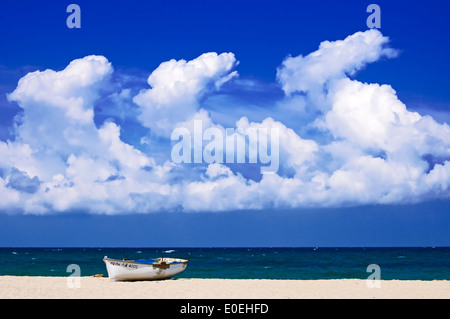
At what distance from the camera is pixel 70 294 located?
28.9 meters

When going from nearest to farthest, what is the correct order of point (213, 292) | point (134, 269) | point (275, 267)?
1. point (213, 292)
2. point (134, 269)
3. point (275, 267)

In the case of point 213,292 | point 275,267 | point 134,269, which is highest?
point 134,269

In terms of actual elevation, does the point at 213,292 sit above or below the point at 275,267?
above

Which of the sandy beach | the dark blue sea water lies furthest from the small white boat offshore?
the sandy beach

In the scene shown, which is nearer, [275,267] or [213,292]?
[213,292]

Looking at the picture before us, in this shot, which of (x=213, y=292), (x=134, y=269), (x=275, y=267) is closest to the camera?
(x=213, y=292)

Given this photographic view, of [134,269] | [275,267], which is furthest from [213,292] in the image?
[275,267]

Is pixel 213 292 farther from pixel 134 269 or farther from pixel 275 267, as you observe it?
pixel 275 267

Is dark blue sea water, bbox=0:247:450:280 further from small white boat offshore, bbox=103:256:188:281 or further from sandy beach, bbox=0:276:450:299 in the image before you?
sandy beach, bbox=0:276:450:299

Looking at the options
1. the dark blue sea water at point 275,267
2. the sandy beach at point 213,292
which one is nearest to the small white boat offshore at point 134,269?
the dark blue sea water at point 275,267

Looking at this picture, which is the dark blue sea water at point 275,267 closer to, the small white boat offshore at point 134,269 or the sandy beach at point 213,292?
the small white boat offshore at point 134,269
